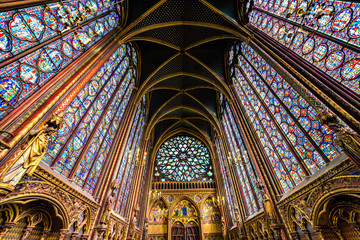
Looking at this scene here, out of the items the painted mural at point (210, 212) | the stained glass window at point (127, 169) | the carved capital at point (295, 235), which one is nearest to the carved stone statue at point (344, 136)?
the carved capital at point (295, 235)

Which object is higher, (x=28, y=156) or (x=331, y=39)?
(x=331, y=39)

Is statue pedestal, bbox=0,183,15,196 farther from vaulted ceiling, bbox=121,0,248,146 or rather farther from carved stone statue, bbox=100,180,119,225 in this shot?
vaulted ceiling, bbox=121,0,248,146

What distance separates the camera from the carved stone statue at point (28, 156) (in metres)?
3.34

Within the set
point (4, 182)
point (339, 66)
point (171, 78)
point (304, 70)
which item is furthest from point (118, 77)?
point (339, 66)

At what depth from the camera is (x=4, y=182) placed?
3217 mm

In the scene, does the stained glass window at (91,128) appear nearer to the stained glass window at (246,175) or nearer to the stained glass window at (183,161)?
the stained glass window at (246,175)

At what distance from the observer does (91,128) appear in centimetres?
744

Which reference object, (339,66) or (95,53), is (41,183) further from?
(339,66)

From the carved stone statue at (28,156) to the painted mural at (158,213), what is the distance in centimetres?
1559

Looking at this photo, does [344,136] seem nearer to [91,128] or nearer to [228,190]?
[91,128]

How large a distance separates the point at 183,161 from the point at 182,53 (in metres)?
12.8

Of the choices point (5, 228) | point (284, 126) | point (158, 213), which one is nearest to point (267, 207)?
point (284, 126)

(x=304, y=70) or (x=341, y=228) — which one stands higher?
(x=304, y=70)

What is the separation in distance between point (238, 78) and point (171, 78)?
6.44 metres
